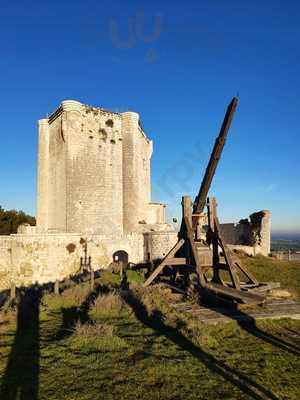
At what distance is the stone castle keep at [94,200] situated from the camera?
79.0 feet

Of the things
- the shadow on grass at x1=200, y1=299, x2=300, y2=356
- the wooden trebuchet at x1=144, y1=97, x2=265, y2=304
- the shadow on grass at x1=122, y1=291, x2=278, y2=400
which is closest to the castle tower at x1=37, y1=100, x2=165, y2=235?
the wooden trebuchet at x1=144, y1=97, x2=265, y2=304

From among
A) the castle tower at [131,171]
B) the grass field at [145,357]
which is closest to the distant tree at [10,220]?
the castle tower at [131,171]

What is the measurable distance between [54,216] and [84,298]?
21.7 meters

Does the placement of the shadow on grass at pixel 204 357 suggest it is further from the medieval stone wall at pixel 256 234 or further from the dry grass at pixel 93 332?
the medieval stone wall at pixel 256 234

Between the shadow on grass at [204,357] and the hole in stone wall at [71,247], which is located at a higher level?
the hole in stone wall at [71,247]

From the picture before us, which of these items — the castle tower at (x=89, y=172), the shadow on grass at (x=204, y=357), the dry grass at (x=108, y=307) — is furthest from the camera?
the castle tower at (x=89, y=172)

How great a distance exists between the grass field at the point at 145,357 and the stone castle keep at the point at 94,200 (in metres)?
15.5

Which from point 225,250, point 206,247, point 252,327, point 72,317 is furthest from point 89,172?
point 252,327

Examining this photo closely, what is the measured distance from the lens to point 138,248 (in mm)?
26828

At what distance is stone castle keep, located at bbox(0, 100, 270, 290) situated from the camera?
24.1 m

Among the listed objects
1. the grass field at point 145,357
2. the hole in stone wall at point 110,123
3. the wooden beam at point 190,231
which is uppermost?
the hole in stone wall at point 110,123

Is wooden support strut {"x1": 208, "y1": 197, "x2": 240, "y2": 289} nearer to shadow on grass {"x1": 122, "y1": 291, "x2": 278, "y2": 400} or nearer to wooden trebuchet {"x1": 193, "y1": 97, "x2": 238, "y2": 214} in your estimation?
wooden trebuchet {"x1": 193, "y1": 97, "x2": 238, "y2": 214}

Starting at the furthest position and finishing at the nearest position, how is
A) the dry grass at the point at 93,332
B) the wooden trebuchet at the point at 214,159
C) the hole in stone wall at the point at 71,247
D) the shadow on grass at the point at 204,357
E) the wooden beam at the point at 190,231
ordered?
the hole in stone wall at the point at 71,247 < the wooden trebuchet at the point at 214,159 < the wooden beam at the point at 190,231 < the dry grass at the point at 93,332 < the shadow on grass at the point at 204,357

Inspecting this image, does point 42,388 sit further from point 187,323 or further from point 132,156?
point 132,156
